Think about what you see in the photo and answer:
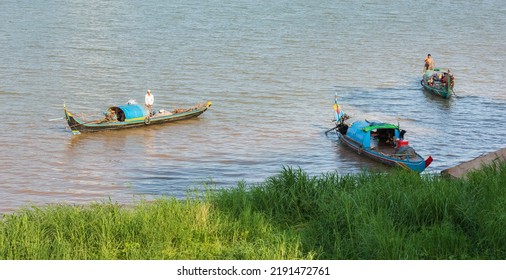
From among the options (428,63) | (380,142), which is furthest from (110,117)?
(428,63)

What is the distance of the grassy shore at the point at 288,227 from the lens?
1180cm

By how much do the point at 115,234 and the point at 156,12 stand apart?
52.6m

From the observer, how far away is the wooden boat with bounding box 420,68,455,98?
37094 millimetres

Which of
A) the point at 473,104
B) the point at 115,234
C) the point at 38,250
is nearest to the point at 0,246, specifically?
the point at 38,250

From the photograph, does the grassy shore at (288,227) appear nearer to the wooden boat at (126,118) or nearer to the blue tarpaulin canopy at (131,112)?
the wooden boat at (126,118)

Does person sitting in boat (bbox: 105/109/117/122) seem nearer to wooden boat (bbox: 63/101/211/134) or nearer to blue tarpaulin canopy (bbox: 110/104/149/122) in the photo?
wooden boat (bbox: 63/101/211/134)

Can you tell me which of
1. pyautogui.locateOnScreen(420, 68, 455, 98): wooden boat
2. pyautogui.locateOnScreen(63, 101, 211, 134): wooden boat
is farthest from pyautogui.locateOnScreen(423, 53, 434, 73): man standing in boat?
Answer: pyautogui.locateOnScreen(63, 101, 211, 134): wooden boat

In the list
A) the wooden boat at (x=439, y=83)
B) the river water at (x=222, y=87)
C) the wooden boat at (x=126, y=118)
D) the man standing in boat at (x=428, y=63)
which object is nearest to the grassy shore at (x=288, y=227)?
the river water at (x=222, y=87)

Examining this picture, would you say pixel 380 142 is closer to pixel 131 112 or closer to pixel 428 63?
pixel 131 112

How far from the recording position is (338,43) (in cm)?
5206

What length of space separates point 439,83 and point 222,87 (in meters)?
9.39

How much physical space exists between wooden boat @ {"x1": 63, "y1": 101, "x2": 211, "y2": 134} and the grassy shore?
15.3m

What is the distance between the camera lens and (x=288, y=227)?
13.6 metres

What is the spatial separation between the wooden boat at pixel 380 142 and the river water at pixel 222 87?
38 cm
